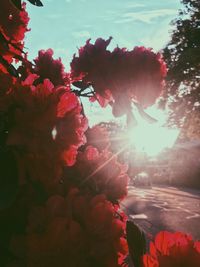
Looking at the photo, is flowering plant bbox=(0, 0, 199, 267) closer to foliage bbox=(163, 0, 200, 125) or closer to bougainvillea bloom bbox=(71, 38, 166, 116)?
bougainvillea bloom bbox=(71, 38, 166, 116)

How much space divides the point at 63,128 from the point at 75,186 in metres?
0.19

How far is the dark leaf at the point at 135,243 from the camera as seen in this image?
841 millimetres

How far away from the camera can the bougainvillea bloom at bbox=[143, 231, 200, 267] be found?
69 cm

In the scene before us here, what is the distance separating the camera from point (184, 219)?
1041 cm

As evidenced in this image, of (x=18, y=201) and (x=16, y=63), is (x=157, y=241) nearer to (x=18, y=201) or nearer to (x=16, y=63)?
(x=18, y=201)

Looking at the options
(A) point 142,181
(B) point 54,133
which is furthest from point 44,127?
(A) point 142,181

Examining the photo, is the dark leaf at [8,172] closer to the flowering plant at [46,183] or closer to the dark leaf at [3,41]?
the flowering plant at [46,183]

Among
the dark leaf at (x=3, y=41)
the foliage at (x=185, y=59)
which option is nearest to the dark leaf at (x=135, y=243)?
the dark leaf at (x=3, y=41)

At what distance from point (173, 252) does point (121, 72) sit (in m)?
0.58

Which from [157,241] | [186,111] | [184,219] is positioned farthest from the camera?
[186,111]

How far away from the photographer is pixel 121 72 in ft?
3.78

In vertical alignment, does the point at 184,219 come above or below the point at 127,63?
below

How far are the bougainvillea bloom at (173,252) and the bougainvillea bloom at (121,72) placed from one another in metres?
0.45

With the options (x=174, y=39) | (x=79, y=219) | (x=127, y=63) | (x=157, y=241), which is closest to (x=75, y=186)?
(x=79, y=219)
